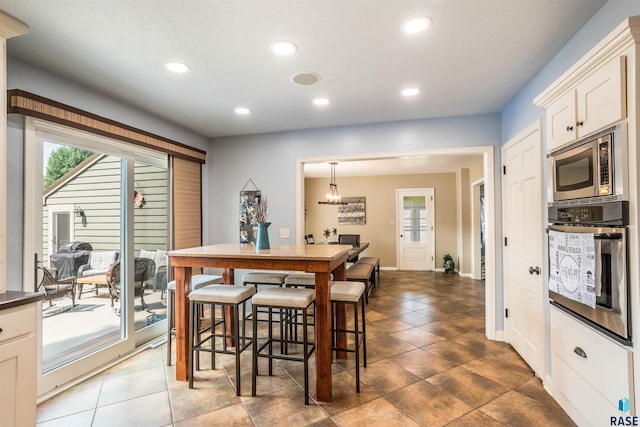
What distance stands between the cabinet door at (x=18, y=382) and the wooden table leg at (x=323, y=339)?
1598 millimetres

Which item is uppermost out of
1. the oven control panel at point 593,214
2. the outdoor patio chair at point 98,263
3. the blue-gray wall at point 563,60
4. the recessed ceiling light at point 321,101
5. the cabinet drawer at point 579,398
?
the recessed ceiling light at point 321,101

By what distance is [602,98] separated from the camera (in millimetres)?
1549

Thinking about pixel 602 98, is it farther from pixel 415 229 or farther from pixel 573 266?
pixel 415 229

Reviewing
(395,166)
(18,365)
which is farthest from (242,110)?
(395,166)

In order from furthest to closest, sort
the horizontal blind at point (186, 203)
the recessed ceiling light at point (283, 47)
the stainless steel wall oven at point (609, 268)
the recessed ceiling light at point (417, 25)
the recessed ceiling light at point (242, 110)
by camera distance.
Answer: the horizontal blind at point (186, 203), the recessed ceiling light at point (242, 110), the recessed ceiling light at point (283, 47), the recessed ceiling light at point (417, 25), the stainless steel wall oven at point (609, 268)

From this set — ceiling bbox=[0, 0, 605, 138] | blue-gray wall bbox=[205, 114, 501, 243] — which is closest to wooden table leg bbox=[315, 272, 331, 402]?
ceiling bbox=[0, 0, 605, 138]

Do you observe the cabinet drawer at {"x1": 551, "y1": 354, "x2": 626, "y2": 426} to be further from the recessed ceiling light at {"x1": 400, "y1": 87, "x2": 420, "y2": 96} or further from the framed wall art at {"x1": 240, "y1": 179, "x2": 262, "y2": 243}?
the framed wall art at {"x1": 240, "y1": 179, "x2": 262, "y2": 243}

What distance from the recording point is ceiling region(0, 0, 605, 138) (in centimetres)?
164

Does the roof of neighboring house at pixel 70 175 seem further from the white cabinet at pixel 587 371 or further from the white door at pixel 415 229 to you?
the white door at pixel 415 229

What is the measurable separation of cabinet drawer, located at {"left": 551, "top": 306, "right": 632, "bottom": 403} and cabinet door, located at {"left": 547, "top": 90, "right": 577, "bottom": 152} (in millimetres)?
1094

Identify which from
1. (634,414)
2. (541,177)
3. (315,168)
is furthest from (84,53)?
(315,168)

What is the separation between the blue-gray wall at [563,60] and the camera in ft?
5.09

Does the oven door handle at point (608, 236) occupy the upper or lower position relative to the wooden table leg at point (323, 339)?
upper

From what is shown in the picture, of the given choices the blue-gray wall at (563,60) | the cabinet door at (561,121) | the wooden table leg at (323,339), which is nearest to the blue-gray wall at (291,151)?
the blue-gray wall at (563,60)
